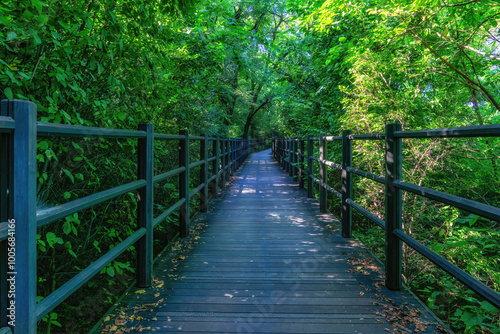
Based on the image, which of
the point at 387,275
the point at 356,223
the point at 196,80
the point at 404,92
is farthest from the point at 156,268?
the point at 356,223

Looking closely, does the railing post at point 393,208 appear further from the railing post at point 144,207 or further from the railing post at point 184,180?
the railing post at point 184,180

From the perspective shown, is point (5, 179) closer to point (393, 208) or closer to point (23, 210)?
point (23, 210)

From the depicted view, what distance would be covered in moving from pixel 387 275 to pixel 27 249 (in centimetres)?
255

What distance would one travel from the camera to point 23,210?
1259 millimetres

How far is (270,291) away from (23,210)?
1.98m

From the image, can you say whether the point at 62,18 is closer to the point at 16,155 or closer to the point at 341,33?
the point at 16,155

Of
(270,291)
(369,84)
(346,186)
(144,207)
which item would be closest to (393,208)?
(270,291)

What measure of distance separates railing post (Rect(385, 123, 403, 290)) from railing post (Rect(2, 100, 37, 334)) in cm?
245

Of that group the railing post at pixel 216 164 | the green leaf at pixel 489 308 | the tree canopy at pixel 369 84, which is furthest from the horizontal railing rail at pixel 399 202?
the railing post at pixel 216 164

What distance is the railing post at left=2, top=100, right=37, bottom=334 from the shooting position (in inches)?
48.7

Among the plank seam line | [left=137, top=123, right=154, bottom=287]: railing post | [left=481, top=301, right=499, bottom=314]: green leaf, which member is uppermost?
[left=137, top=123, right=154, bottom=287]: railing post

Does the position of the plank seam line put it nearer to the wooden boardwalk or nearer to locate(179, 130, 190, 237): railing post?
the wooden boardwalk

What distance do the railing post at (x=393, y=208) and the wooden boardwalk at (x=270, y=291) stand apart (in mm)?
146

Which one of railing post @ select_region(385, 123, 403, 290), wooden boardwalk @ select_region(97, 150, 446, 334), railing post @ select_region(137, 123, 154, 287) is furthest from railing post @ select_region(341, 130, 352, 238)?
railing post @ select_region(137, 123, 154, 287)
